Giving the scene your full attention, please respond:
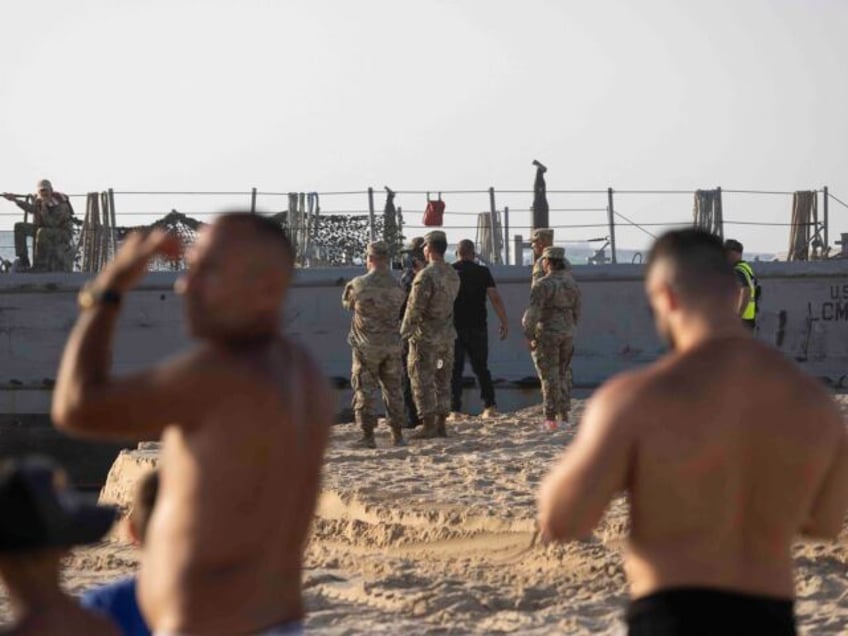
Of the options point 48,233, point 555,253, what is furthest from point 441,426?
point 48,233

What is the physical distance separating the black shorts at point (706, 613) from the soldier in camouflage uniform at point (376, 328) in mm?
9574

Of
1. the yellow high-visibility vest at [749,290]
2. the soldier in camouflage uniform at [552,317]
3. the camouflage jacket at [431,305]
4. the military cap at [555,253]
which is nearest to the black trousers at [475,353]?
the soldier in camouflage uniform at [552,317]

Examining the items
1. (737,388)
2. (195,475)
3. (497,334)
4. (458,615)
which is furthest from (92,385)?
(497,334)

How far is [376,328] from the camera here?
13.8m

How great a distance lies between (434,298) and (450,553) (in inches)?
146

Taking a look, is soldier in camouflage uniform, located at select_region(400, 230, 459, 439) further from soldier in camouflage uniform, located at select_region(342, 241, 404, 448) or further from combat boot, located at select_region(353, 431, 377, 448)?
combat boot, located at select_region(353, 431, 377, 448)

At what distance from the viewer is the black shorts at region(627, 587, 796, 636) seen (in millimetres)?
3887

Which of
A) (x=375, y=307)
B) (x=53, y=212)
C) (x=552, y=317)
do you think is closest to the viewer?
(x=375, y=307)

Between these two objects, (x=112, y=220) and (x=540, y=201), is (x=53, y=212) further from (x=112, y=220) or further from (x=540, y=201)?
(x=540, y=201)

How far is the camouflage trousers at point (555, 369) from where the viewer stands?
1456 cm

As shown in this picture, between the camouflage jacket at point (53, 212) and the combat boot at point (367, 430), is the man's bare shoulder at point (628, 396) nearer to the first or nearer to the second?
the combat boot at point (367, 430)

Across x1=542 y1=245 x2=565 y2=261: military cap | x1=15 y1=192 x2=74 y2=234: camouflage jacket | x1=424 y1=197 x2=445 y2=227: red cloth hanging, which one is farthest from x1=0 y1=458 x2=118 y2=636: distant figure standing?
x1=424 y1=197 x2=445 y2=227: red cloth hanging

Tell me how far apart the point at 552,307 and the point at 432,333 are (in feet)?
3.17

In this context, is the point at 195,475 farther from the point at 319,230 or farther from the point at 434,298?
the point at 319,230
